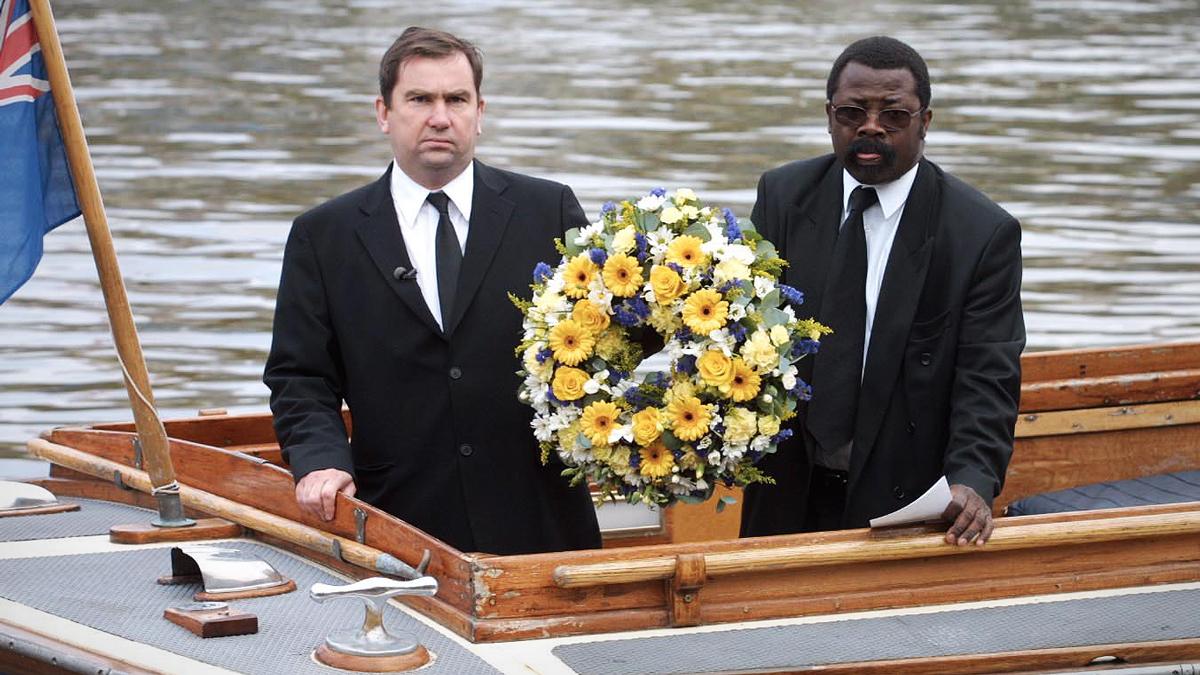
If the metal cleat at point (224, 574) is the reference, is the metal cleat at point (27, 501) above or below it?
below

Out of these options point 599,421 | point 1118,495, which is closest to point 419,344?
point 599,421

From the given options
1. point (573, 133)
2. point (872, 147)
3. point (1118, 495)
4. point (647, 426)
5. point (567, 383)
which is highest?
point (872, 147)

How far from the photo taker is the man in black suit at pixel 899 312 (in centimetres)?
525

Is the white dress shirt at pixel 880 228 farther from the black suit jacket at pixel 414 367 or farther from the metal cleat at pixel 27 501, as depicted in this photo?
the metal cleat at pixel 27 501

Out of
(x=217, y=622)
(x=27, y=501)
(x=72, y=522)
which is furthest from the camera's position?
(x=27, y=501)

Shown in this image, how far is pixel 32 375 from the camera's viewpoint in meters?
12.3

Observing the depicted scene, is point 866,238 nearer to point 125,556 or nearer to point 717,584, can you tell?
point 717,584

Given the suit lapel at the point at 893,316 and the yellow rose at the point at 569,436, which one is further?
the suit lapel at the point at 893,316

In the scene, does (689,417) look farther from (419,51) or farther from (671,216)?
(419,51)

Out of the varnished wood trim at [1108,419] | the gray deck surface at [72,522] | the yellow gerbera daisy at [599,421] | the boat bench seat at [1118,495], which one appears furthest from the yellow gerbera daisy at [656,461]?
the varnished wood trim at [1108,419]

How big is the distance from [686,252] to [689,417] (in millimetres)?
408

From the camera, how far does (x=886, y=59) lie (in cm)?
527

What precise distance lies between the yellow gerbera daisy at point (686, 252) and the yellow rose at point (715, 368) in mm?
231

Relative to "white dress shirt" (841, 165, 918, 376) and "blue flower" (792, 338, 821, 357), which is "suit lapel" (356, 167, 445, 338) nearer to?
"blue flower" (792, 338, 821, 357)
